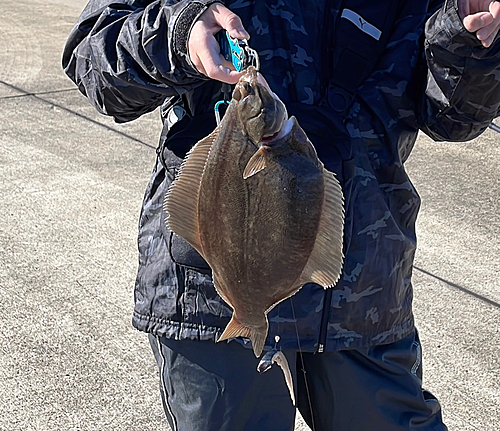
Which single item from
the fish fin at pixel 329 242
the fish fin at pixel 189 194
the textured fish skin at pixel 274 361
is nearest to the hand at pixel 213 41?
the fish fin at pixel 189 194

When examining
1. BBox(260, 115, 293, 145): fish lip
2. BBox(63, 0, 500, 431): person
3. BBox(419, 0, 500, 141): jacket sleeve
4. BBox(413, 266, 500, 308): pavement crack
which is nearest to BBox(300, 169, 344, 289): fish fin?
BBox(260, 115, 293, 145): fish lip

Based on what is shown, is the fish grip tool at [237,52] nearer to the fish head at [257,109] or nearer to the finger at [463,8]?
the fish head at [257,109]

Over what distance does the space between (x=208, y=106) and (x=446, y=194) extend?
3.97 m

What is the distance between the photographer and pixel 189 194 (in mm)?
1749

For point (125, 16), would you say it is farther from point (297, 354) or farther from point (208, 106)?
point (297, 354)

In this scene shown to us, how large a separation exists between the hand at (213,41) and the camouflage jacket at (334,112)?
221 millimetres

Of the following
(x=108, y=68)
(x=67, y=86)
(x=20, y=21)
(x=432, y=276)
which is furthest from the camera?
(x=20, y=21)

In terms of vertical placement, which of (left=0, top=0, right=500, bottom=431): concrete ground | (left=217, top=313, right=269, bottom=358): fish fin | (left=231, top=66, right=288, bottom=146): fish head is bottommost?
(left=0, top=0, right=500, bottom=431): concrete ground

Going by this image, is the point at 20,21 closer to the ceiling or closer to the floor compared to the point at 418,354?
closer to the floor

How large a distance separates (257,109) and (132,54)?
1.99ft

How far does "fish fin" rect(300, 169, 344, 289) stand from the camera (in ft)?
5.49

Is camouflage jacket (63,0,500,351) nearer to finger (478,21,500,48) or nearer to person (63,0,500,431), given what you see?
person (63,0,500,431)

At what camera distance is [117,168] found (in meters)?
6.15

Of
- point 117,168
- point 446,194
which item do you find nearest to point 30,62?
point 117,168
